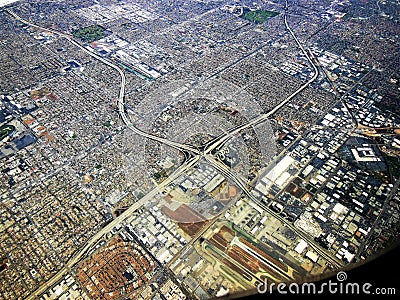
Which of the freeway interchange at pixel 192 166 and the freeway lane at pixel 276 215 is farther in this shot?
the freeway lane at pixel 276 215

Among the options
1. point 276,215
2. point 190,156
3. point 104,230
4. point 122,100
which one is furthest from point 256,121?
point 104,230

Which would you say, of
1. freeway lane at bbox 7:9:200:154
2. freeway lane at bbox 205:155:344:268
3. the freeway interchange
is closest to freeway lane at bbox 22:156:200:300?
the freeway interchange

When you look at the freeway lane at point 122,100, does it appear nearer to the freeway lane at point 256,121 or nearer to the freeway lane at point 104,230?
the freeway lane at point 256,121

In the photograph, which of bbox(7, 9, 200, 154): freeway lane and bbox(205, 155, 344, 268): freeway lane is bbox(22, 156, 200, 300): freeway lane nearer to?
bbox(205, 155, 344, 268): freeway lane

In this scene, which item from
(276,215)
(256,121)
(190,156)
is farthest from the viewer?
(256,121)

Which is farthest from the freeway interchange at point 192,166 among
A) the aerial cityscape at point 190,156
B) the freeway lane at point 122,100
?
the aerial cityscape at point 190,156

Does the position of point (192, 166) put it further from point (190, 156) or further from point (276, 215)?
point (276, 215)

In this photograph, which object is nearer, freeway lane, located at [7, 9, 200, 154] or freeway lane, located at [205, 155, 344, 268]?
freeway lane, located at [205, 155, 344, 268]

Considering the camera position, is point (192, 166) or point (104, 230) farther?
point (192, 166)

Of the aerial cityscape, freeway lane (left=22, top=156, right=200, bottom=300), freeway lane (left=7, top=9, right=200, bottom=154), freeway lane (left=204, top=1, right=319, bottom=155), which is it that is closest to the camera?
freeway lane (left=22, top=156, right=200, bottom=300)

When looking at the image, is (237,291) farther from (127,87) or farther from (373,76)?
(373,76)
